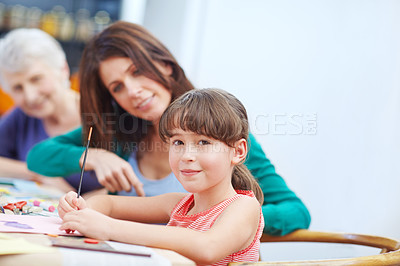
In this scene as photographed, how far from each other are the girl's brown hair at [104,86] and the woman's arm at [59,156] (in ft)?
0.24

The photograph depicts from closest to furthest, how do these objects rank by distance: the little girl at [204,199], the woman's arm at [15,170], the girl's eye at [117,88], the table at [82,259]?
1. the table at [82,259]
2. the little girl at [204,199]
3. the girl's eye at [117,88]
4. the woman's arm at [15,170]

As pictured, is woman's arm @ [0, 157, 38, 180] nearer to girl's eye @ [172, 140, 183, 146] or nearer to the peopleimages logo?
the peopleimages logo

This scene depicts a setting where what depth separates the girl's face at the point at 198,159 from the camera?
33.5 inches

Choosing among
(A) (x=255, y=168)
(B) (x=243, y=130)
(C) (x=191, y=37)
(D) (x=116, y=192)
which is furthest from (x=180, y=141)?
(C) (x=191, y=37)

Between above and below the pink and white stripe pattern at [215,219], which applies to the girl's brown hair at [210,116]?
above

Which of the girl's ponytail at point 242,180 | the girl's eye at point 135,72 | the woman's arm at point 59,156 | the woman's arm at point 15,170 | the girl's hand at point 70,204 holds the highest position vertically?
the girl's eye at point 135,72

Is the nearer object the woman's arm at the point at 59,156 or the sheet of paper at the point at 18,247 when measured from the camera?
the sheet of paper at the point at 18,247

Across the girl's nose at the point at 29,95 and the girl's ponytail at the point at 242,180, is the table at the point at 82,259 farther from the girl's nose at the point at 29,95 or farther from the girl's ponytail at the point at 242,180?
the girl's nose at the point at 29,95

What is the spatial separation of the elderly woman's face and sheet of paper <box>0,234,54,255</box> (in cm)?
150

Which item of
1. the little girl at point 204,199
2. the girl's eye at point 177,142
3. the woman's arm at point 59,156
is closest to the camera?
the little girl at point 204,199

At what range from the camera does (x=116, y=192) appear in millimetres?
1357

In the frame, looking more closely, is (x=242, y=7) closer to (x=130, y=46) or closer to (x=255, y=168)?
(x=130, y=46)

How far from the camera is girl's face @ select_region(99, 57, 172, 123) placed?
1328 mm

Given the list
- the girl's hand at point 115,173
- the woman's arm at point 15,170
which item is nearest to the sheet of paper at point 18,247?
the girl's hand at point 115,173
